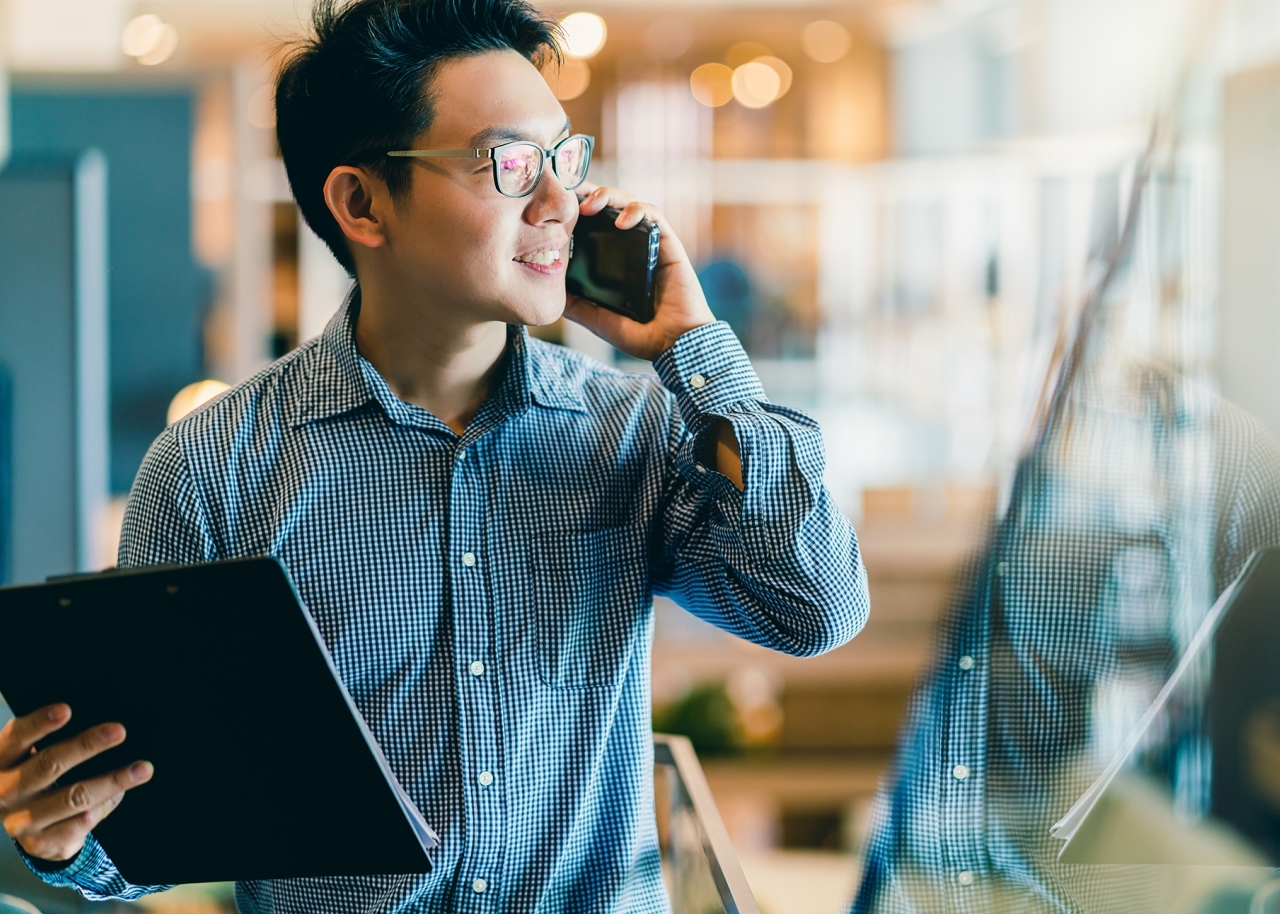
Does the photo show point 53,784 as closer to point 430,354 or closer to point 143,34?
point 430,354

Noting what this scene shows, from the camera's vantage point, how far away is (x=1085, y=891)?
420 mm

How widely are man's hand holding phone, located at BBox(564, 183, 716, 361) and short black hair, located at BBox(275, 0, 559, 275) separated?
16 centimetres

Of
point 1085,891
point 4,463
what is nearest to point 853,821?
point 4,463

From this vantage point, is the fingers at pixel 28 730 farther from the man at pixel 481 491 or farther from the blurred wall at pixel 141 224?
the blurred wall at pixel 141 224

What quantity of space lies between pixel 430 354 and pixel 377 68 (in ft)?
0.85

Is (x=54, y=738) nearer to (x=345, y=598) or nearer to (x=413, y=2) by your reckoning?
(x=345, y=598)

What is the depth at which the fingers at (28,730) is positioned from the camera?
2.68 feet

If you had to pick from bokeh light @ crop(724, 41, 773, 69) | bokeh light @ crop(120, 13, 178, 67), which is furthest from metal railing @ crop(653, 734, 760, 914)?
bokeh light @ crop(724, 41, 773, 69)

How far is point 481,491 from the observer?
1.09 meters

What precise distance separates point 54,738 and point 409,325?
0.46 m

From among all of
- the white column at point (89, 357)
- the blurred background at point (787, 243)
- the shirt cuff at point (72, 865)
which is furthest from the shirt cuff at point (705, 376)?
the white column at point (89, 357)

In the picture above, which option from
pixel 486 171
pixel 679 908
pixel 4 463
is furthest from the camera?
pixel 4 463

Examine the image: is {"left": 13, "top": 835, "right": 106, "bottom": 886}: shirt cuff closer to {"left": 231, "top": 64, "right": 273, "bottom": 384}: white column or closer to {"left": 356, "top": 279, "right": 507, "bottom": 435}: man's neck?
{"left": 356, "top": 279, "right": 507, "bottom": 435}: man's neck

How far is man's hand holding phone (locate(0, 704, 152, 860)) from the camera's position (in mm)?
Answer: 821
